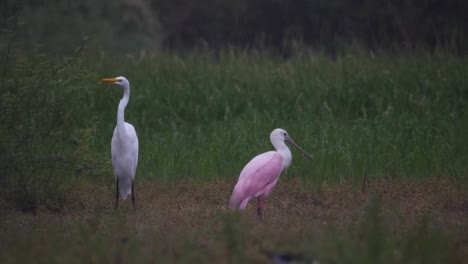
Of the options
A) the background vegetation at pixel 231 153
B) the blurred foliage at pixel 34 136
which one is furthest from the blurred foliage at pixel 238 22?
the blurred foliage at pixel 34 136

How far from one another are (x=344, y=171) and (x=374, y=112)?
2848mm

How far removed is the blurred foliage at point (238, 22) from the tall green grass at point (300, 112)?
16.8 ft

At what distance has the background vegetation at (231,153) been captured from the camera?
5.88 metres

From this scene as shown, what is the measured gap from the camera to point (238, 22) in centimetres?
2411

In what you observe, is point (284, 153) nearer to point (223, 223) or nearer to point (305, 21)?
point (223, 223)

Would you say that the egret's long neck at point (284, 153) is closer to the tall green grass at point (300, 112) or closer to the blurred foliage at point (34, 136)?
the tall green grass at point (300, 112)

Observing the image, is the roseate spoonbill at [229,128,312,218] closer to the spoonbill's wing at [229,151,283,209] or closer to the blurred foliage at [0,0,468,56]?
the spoonbill's wing at [229,151,283,209]

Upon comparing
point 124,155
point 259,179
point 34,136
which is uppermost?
point 34,136

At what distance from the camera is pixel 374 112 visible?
41.2ft

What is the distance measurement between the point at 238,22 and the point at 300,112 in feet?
40.2

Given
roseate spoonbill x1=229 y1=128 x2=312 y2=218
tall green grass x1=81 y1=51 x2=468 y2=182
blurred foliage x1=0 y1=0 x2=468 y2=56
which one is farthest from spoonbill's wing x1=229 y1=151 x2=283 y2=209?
blurred foliage x1=0 y1=0 x2=468 y2=56

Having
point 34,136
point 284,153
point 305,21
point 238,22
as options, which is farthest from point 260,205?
point 238,22

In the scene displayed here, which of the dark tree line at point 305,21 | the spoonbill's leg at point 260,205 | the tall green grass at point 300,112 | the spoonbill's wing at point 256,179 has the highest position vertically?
the spoonbill's wing at point 256,179

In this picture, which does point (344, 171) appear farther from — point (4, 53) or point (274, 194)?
point (4, 53)
